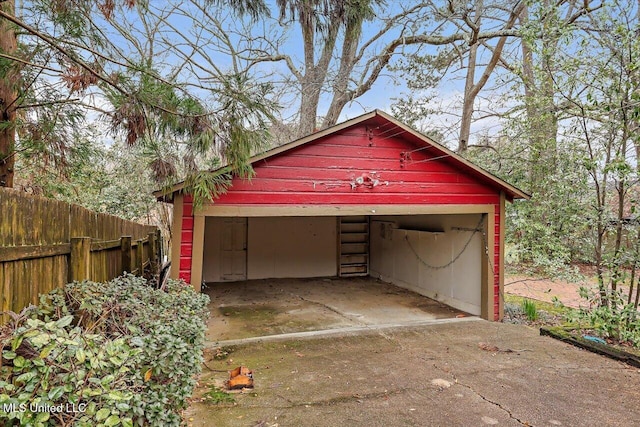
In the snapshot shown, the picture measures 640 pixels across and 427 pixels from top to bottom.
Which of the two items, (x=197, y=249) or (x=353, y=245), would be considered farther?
(x=353, y=245)

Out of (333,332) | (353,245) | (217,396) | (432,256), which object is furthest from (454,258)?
(217,396)

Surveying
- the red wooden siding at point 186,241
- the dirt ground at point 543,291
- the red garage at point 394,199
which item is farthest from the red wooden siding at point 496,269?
the red wooden siding at point 186,241

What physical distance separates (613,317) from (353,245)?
6717 mm

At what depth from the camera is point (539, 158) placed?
8.03 meters

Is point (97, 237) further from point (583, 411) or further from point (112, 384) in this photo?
point (583, 411)

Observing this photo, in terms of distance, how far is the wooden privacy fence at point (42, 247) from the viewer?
1.81 meters

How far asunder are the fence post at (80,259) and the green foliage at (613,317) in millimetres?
5333

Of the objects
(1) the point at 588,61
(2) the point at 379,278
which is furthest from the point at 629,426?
(2) the point at 379,278

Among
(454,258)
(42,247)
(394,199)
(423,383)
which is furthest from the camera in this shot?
(454,258)

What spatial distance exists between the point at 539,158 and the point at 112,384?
8.68 meters

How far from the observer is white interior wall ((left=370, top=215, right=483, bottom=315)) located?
6535 millimetres

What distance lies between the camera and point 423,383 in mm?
3568

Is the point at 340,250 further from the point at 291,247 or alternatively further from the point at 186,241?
the point at 186,241

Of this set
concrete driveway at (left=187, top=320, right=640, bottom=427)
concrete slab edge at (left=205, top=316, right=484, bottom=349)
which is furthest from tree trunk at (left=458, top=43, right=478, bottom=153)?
concrete driveway at (left=187, top=320, right=640, bottom=427)
